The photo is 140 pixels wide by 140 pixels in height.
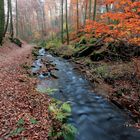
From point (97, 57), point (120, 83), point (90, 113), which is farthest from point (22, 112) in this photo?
point (97, 57)

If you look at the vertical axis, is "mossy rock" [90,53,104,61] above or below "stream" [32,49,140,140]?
above

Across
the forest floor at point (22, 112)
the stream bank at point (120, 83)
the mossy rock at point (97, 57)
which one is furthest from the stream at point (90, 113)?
the mossy rock at point (97, 57)

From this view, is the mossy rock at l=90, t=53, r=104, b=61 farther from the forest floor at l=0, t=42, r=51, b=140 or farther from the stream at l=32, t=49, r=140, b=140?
the forest floor at l=0, t=42, r=51, b=140

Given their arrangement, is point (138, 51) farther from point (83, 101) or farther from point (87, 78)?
point (83, 101)

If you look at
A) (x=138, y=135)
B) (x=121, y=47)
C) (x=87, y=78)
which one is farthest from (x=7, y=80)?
(x=121, y=47)

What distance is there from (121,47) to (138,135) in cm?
806

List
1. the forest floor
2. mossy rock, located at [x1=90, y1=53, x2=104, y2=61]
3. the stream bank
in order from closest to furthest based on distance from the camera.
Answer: the forest floor
the stream bank
mossy rock, located at [x1=90, y1=53, x2=104, y2=61]

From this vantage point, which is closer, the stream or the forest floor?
the forest floor

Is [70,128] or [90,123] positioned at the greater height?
[70,128]

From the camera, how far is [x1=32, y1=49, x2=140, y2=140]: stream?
6.03 meters

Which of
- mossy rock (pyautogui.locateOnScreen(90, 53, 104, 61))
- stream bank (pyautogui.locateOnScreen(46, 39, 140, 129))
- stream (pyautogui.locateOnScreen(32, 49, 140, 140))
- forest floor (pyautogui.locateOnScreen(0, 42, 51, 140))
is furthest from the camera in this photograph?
mossy rock (pyautogui.locateOnScreen(90, 53, 104, 61))

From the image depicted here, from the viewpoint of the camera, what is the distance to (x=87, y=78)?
1163cm

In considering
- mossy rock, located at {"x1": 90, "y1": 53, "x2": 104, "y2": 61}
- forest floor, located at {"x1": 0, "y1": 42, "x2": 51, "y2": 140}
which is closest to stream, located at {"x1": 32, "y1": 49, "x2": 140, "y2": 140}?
forest floor, located at {"x1": 0, "y1": 42, "x2": 51, "y2": 140}

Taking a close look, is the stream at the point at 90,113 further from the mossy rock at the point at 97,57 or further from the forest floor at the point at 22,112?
the mossy rock at the point at 97,57
